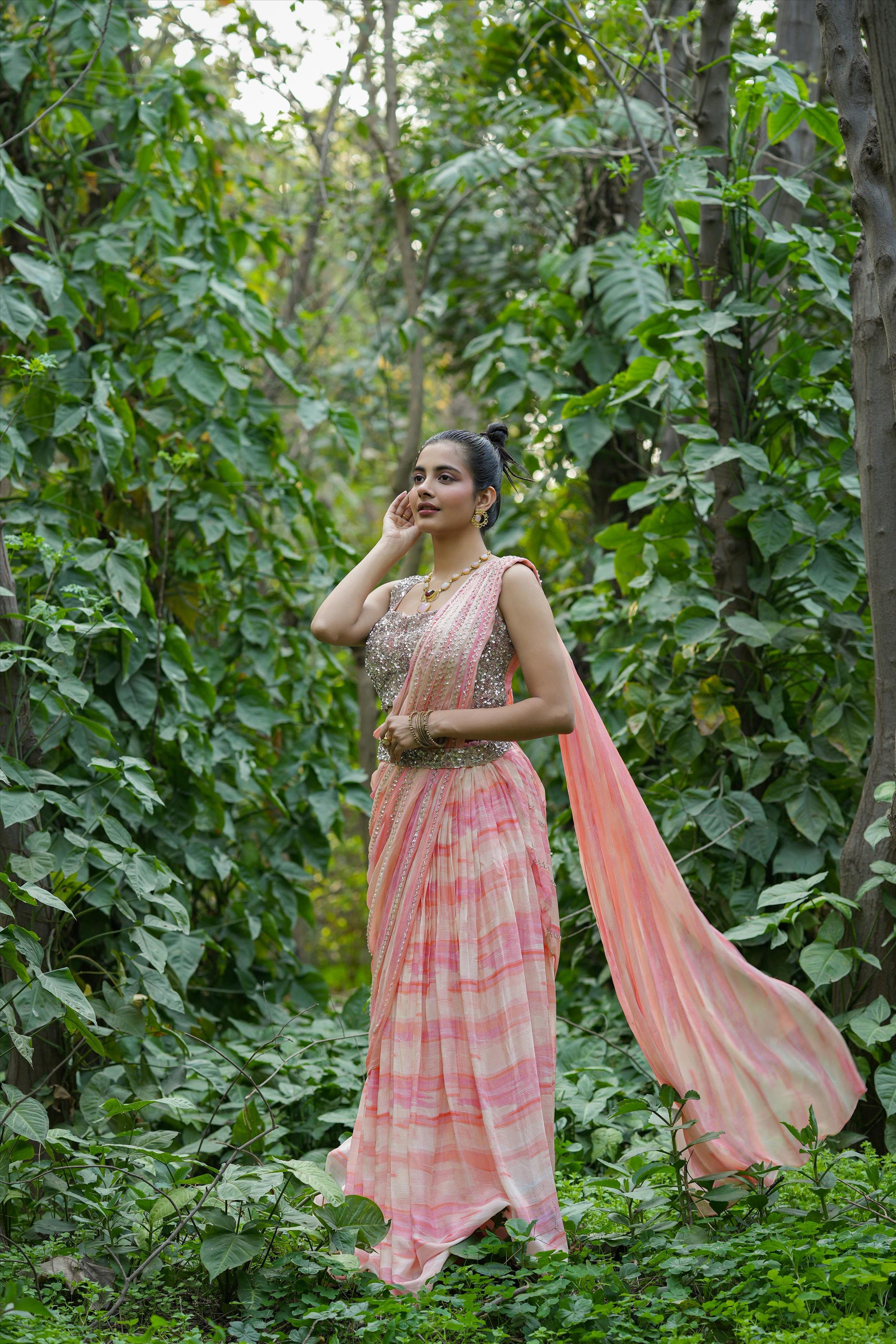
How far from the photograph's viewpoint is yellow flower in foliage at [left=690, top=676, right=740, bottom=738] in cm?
367

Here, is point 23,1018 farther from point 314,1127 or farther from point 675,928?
point 675,928

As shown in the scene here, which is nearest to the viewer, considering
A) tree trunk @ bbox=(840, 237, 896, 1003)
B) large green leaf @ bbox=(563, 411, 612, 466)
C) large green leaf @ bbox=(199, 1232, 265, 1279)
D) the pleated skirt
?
large green leaf @ bbox=(199, 1232, 265, 1279)

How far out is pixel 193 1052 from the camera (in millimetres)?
3725

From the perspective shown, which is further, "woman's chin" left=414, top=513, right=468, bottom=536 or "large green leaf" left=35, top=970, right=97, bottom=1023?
"woman's chin" left=414, top=513, right=468, bottom=536

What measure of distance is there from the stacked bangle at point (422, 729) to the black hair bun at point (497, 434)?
0.66 metres

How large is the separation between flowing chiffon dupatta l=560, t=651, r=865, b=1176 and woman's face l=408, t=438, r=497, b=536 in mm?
456

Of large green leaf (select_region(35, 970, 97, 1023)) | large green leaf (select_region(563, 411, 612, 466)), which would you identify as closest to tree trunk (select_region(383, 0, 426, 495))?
large green leaf (select_region(563, 411, 612, 466))

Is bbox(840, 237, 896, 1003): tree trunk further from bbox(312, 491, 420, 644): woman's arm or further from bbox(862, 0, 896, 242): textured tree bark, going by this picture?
bbox(312, 491, 420, 644): woman's arm

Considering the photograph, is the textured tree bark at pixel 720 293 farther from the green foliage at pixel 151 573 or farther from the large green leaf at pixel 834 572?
the green foliage at pixel 151 573

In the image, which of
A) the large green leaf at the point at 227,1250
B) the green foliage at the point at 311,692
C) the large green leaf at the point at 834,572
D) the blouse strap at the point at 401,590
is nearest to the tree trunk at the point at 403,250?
the green foliage at the point at 311,692

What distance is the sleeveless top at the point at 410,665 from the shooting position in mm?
2672

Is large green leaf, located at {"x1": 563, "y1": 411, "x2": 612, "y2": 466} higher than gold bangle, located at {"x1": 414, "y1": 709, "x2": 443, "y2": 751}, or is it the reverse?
large green leaf, located at {"x1": 563, "y1": 411, "x2": 612, "y2": 466}

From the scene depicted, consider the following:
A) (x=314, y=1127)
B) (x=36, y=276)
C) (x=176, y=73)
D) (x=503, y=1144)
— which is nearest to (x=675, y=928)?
(x=503, y=1144)

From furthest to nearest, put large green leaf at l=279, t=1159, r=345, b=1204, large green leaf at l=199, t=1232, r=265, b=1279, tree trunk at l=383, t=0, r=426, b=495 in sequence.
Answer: tree trunk at l=383, t=0, r=426, b=495
large green leaf at l=279, t=1159, r=345, b=1204
large green leaf at l=199, t=1232, r=265, b=1279
